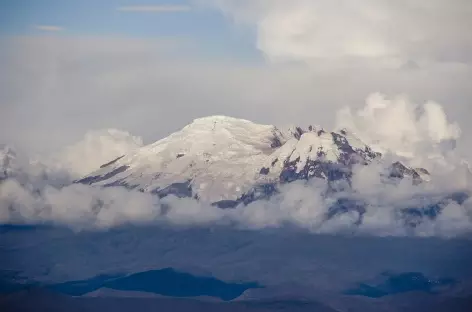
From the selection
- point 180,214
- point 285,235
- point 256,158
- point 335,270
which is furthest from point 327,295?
point 256,158

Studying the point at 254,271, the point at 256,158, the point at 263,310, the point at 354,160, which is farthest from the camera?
the point at 354,160

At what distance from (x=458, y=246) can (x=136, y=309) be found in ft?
87.1

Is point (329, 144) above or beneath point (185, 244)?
above

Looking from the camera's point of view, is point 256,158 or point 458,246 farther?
point 256,158

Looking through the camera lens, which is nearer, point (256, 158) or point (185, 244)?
point (185, 244)

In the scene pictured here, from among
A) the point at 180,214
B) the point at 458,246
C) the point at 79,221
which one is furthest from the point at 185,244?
the point at 458,246

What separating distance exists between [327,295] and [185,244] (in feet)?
50.9

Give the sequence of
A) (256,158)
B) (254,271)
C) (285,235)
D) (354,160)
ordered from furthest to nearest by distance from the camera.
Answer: (354,160) → (256,158) → (285,235) → (254,271)

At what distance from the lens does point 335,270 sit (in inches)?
3324

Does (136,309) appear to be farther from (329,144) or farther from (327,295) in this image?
(329,144)

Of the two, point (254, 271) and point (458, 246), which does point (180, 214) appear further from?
point (458, 246)

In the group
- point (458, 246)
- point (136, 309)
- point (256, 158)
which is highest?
point (256, 158)

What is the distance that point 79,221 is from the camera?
82.2 m

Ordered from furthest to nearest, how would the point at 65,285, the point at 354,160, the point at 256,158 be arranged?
the point at 354,160 → the point at 256,158 → the point at 65,285
